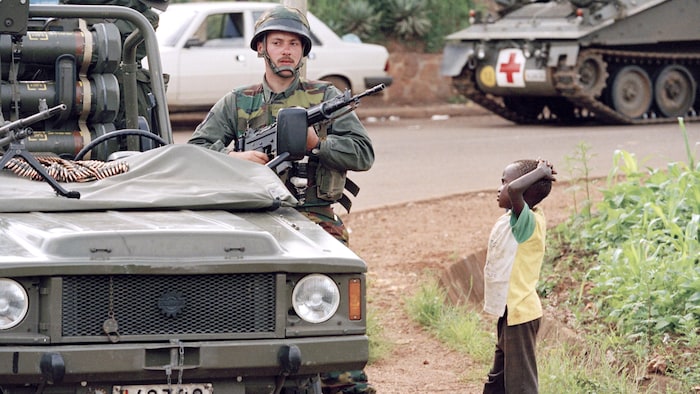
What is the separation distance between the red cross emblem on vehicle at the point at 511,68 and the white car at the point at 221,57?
4.96 ft

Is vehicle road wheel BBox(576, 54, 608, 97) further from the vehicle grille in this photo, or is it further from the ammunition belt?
the vehicle grille

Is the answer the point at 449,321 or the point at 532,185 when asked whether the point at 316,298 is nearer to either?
the point at 532,185

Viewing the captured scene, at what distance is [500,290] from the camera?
17.6ft

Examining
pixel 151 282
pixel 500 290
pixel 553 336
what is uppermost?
pixel 151 282

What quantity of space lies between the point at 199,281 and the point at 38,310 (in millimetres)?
493

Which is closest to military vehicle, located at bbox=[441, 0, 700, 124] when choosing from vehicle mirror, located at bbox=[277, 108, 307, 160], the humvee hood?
vehicle mirror, located at bbox=[277, 108, 307, 160]

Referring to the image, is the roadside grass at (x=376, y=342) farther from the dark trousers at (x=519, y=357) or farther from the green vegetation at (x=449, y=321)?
the dark trousers at (x=519, y=357)

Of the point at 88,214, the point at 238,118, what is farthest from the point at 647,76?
the point at 88,214

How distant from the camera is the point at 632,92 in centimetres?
1862

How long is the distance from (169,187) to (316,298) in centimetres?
83

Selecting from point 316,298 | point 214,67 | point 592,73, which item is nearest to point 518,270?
point 316,298

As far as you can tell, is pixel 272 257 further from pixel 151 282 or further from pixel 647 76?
pixel 647 76

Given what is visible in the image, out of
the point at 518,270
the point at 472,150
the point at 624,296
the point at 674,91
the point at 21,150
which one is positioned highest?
the point at 21,150

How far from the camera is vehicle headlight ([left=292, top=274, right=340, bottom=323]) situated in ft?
14.0
